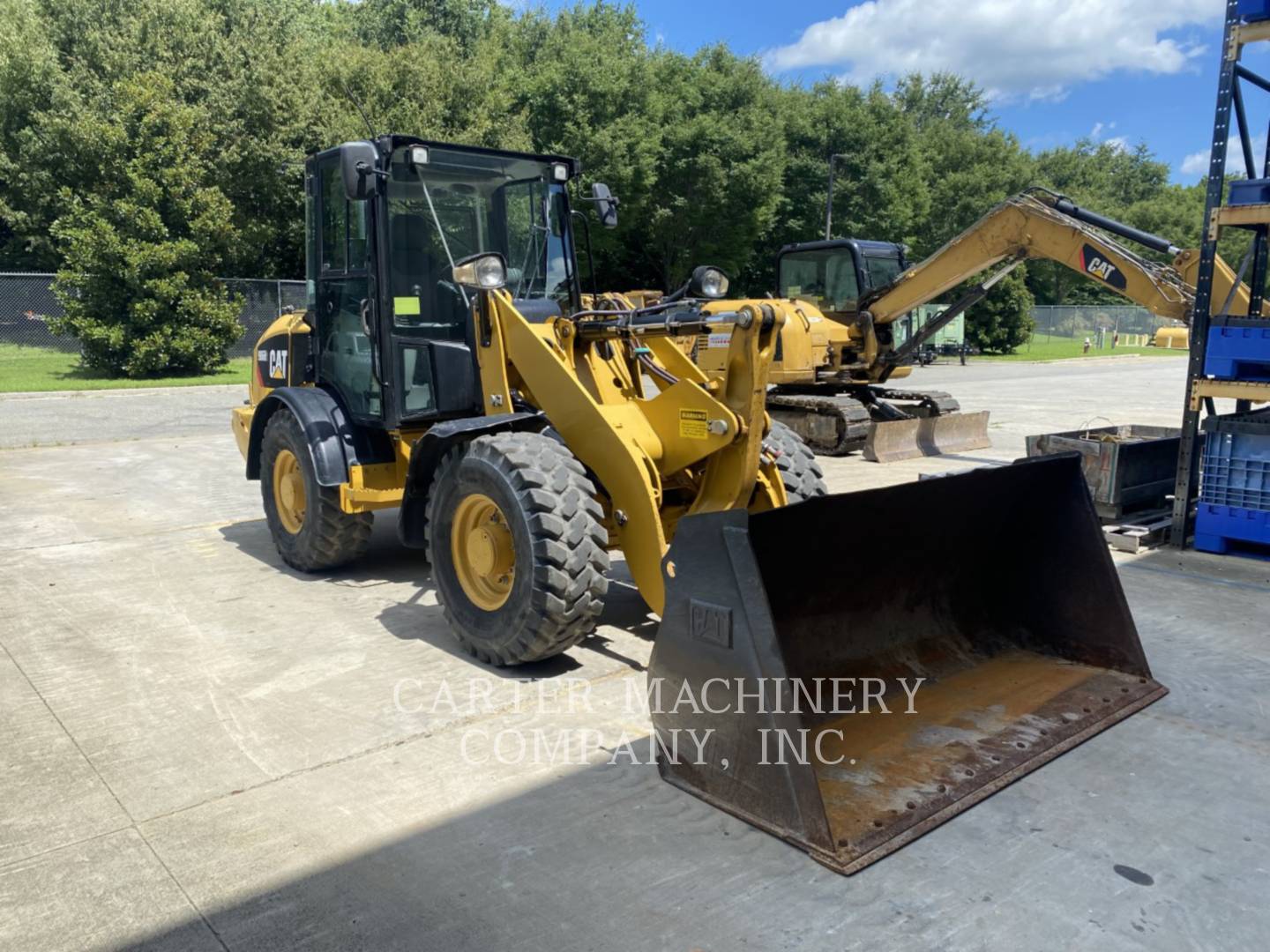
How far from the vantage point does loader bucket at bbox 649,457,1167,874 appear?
11.1ft

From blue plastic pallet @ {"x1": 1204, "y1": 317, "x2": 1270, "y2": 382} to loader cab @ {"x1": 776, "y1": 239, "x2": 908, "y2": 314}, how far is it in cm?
723

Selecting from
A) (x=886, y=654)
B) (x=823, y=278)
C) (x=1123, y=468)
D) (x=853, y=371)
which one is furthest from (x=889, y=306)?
(x=886, y=654)

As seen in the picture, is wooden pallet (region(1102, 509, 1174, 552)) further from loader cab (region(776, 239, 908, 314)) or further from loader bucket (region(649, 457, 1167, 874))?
loader cab (region(776, 239, 908, 314))

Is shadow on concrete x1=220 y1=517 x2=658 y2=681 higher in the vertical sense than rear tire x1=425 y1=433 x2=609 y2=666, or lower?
lower

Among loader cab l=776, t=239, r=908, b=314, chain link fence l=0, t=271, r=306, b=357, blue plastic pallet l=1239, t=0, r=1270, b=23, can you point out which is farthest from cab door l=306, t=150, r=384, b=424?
chain link fence l=0, t=271, r=306, b=357

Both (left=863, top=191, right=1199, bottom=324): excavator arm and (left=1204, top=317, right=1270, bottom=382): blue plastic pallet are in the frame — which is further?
(left=863, top=191, right=1199, bottom=324): excavator arm

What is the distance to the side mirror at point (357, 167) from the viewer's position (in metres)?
5.52

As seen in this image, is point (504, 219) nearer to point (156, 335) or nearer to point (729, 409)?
point (729, 409)

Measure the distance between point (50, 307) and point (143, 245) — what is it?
4250 mm

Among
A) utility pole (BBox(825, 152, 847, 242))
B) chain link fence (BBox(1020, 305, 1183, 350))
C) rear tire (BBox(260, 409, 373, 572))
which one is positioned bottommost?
rear tire (BBox(260, 409, 373, 572))

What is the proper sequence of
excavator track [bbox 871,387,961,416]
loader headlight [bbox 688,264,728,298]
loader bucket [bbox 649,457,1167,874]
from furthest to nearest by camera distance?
excavator track [bbox 871,387,961,416], loader headlight [bbox 688,264,728,298], loader bucket [bbox 649,457,1167,874]

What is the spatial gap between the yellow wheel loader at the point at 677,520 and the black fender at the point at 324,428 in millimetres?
17

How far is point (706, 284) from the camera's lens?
551 cm

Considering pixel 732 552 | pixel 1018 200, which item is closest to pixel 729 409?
pixel 732 552
